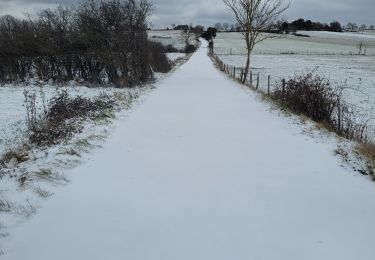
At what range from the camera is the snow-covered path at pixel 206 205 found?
482cm

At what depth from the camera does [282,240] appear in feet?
A: 16.4

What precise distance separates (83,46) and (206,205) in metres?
21.9

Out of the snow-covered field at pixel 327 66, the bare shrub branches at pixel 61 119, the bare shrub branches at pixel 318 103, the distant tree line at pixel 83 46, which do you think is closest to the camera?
the bare shrub branches at pixel 61 119

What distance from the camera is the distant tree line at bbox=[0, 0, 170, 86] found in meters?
23.9

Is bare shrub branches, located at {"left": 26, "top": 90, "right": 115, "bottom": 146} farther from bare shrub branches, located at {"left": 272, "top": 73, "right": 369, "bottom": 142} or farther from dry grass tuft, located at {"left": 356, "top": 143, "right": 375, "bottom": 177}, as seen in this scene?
dry grass tuft, located at {"left": 356, "top": 143, "right": 375, "bottom": 177}

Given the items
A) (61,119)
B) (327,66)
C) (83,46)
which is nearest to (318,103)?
(61,119)

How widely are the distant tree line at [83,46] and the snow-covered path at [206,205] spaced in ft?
49.5

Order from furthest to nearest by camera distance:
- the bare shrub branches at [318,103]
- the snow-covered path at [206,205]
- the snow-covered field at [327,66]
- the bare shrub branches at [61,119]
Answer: the snow-covered field at [327,66] < the bare shrub branches at [318,103] < the bare shrub branches at [61,119] < the snow-covered path at [206,205]

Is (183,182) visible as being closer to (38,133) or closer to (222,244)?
(222,244)

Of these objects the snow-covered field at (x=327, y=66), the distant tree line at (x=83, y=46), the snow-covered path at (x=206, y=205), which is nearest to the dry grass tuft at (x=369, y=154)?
the snow-covered path at (x=206, y=205)

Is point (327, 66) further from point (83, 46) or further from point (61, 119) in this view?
point (61, 119)

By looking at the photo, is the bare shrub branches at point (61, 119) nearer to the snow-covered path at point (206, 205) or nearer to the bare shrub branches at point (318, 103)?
the snow-covered path at point (206, 205)

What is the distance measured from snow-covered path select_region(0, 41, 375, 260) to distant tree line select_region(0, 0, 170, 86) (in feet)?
49.5

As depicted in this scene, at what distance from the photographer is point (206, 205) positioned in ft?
19.8
